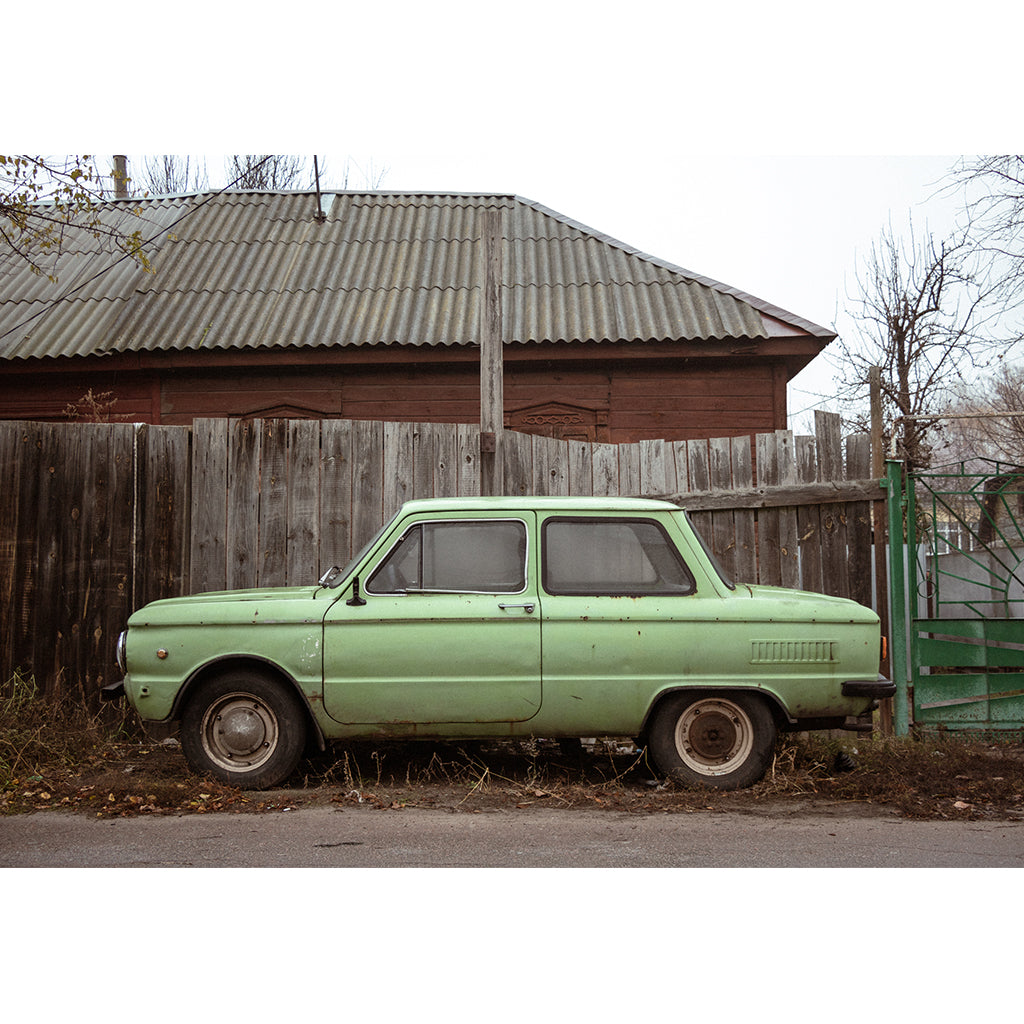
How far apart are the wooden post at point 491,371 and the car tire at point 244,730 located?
7.93 ft

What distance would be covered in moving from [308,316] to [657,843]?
30.2 ft

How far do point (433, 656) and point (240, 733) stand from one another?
1167 millimetres

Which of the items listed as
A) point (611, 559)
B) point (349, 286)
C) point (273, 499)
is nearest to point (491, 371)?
point (273, 499)

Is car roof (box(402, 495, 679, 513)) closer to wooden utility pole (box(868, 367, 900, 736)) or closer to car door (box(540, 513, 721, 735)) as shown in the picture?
car door (box(540, 513, 721, 735))

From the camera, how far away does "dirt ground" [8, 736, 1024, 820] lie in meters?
4.71

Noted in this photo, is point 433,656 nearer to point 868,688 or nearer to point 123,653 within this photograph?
point 123,653

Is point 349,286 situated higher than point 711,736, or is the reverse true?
point 349,286

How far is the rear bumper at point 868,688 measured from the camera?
4.88 meters

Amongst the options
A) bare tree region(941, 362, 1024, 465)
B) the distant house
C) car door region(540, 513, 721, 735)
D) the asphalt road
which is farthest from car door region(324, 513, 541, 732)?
bare tree region(941, 362, 1024, 465)

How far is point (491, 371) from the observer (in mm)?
7098

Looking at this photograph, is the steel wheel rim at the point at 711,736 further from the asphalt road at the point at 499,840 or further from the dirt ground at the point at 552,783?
the asphalt road at the point at 499,840

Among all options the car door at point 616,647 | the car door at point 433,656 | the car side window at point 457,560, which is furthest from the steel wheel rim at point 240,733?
the car door at point 616,647

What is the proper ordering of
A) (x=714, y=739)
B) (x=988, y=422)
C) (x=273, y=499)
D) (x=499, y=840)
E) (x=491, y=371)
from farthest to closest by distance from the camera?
(x=988, y=422) → (x=491, y=371) → (x=273, y=499) → (x=714, y=739) → (x=499, y=840)

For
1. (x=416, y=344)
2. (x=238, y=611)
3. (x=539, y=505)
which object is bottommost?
(x=238, y=611)
